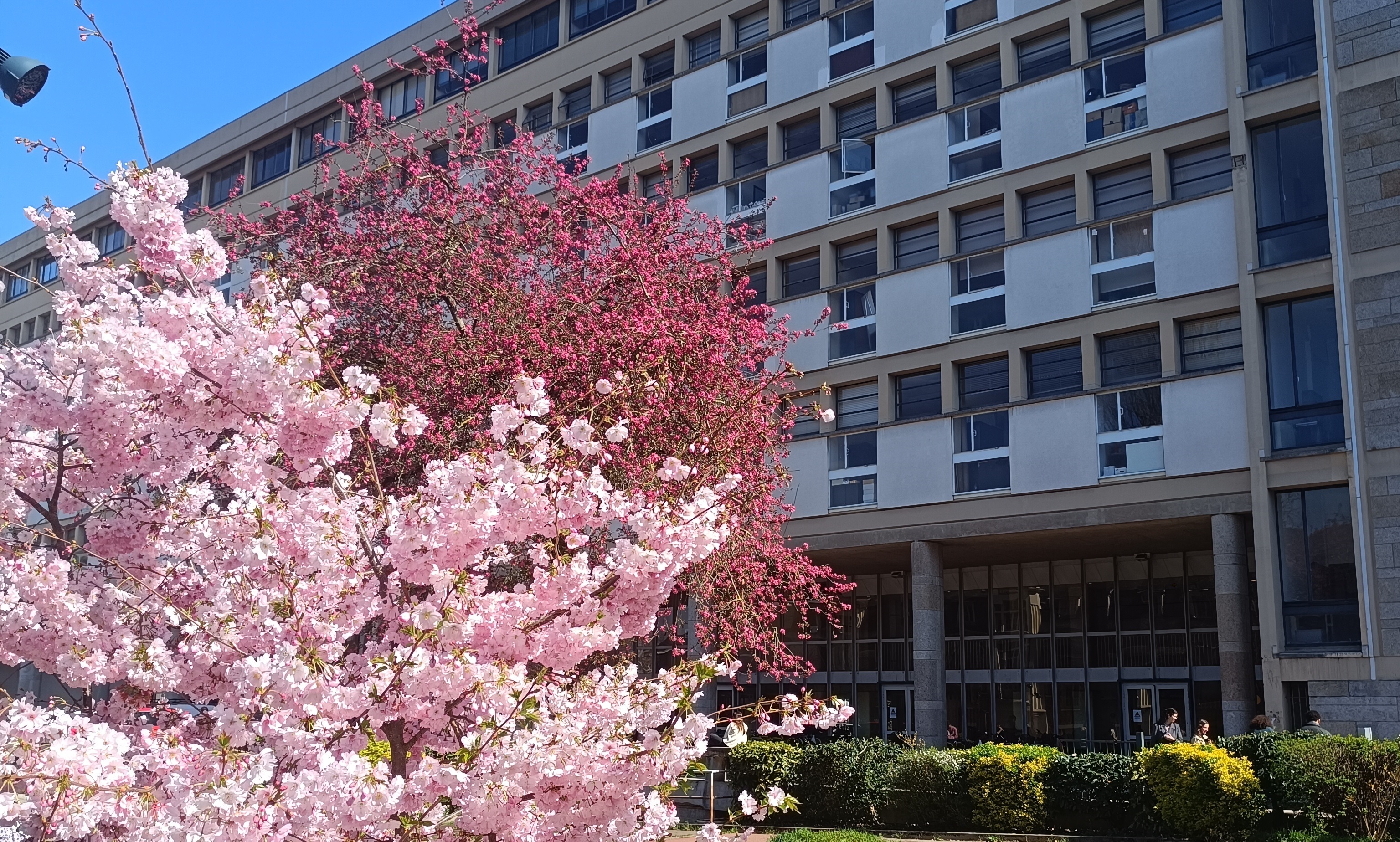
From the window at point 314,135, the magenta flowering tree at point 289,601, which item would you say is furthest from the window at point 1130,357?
the window at point 314,135

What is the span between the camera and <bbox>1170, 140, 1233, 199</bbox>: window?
954 inches

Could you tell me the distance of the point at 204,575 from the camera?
8.64m

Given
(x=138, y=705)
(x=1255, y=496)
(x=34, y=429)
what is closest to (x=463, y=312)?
(x=34, y=429)

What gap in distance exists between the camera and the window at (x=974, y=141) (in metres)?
27.2

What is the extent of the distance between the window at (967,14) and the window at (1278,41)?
5608 mm

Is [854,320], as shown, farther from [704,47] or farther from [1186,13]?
[704,47]

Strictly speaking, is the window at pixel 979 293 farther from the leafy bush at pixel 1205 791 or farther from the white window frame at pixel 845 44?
the leafy bush at pixel 1205 791

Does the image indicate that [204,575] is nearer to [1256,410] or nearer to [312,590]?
[312,590]

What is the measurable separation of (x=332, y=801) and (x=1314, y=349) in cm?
2038

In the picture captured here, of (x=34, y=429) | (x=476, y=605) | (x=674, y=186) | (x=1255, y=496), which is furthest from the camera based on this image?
(x=674, y=186)

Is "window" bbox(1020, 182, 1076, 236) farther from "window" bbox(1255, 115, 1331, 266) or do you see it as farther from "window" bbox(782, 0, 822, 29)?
"window" bbox(782, 0, 822, 29)

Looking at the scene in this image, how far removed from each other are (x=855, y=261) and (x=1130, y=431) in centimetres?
780

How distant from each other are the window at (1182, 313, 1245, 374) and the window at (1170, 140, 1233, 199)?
231cm

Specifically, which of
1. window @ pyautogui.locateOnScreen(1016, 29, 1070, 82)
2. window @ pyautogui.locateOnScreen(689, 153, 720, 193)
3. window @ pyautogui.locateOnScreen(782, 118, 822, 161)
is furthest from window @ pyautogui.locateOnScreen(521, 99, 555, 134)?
window @ pyautogui.locateOnScreen(1016, 29, 1070, 82)
